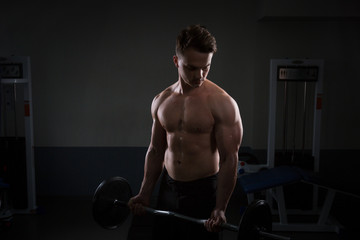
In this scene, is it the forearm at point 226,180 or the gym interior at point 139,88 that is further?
the gym interior at point 139,88

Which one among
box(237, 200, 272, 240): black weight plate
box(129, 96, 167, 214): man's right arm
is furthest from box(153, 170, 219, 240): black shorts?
box(237, 200, 272, 240): black weight plate

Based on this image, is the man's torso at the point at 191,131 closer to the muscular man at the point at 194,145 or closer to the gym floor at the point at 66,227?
the muscular man at the point at 194,145

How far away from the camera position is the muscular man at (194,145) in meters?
1.31

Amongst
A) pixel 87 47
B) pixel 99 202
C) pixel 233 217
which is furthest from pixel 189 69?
pixel 87 47

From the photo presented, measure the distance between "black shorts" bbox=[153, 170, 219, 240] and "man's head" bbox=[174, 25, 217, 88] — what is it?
1.37 feet

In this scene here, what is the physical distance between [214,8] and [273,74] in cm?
89

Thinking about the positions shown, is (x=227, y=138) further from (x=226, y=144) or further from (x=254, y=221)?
(x=254, y=221)

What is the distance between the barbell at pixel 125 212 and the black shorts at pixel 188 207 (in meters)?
0.08

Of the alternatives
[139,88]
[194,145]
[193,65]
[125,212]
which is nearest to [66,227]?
[139,88]

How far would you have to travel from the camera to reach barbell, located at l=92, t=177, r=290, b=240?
1226 millimetres

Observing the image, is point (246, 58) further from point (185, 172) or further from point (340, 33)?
point (185, 172)

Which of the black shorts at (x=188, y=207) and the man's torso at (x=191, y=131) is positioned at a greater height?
the man's torso at (x=191, y=131)

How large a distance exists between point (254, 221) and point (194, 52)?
626 mm

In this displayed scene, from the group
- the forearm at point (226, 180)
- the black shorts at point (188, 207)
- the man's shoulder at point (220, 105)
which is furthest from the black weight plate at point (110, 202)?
the man's shoulder at point (220, 105)
